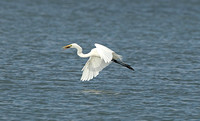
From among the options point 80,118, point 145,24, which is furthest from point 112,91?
point 145,24

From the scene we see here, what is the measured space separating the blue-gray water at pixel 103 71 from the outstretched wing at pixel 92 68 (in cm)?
28

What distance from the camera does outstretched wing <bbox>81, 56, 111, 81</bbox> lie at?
50.7 feet

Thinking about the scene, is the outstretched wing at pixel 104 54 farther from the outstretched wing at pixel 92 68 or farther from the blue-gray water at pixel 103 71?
the outstretched wing at pixel 92 68

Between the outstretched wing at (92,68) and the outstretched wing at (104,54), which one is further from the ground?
the outstretched wing at (104,54)

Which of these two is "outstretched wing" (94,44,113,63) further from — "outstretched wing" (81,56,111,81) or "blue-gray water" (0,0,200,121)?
"outstretched wing" (81,56,111,81)

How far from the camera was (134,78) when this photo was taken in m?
16.5

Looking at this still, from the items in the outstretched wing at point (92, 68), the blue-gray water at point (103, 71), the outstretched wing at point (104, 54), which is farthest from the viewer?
the outstretched wing at point (92, 68)

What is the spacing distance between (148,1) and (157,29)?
57.8ft

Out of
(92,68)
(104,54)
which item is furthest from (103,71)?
(104,54)

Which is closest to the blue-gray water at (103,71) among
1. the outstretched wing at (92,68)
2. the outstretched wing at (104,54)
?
the outstretched wing at (92,68)

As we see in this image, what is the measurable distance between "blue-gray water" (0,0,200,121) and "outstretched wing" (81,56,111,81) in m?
0.28

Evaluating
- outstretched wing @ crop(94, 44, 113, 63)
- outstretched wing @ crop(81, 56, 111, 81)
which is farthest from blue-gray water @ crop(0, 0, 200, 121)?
outstretched wing @ crop(94, 44, 113, 63)

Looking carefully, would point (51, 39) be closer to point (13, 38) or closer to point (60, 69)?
point (13, 38)

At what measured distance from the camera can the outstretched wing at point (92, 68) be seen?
50.7ft
